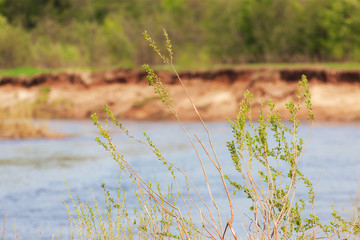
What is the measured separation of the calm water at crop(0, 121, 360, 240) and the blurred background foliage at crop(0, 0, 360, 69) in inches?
521

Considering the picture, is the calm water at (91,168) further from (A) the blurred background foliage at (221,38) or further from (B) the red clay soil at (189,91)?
(A) the blurred background foliage at (221,38)

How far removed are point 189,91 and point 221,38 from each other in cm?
1503

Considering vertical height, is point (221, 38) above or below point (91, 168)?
above

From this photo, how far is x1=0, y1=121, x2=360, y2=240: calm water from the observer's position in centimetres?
991

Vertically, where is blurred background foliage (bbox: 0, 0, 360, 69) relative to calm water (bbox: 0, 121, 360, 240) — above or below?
above

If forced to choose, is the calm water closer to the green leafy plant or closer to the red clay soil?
the green leafy plant

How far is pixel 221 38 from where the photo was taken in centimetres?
A: 4256

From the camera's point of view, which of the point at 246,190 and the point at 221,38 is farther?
the point at 221,38

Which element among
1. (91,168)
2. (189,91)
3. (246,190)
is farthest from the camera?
(189,91)

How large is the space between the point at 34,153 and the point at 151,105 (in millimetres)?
11337

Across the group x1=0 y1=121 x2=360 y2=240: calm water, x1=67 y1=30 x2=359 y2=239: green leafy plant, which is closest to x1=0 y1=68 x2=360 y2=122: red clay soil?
x1=0 y1=121 x2=360 y2=240: calm water

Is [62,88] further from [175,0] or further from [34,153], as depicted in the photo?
[175,0]

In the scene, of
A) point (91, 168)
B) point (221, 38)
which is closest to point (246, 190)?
point (91, 168)

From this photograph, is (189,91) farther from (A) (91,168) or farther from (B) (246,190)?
(B) (246,190)
